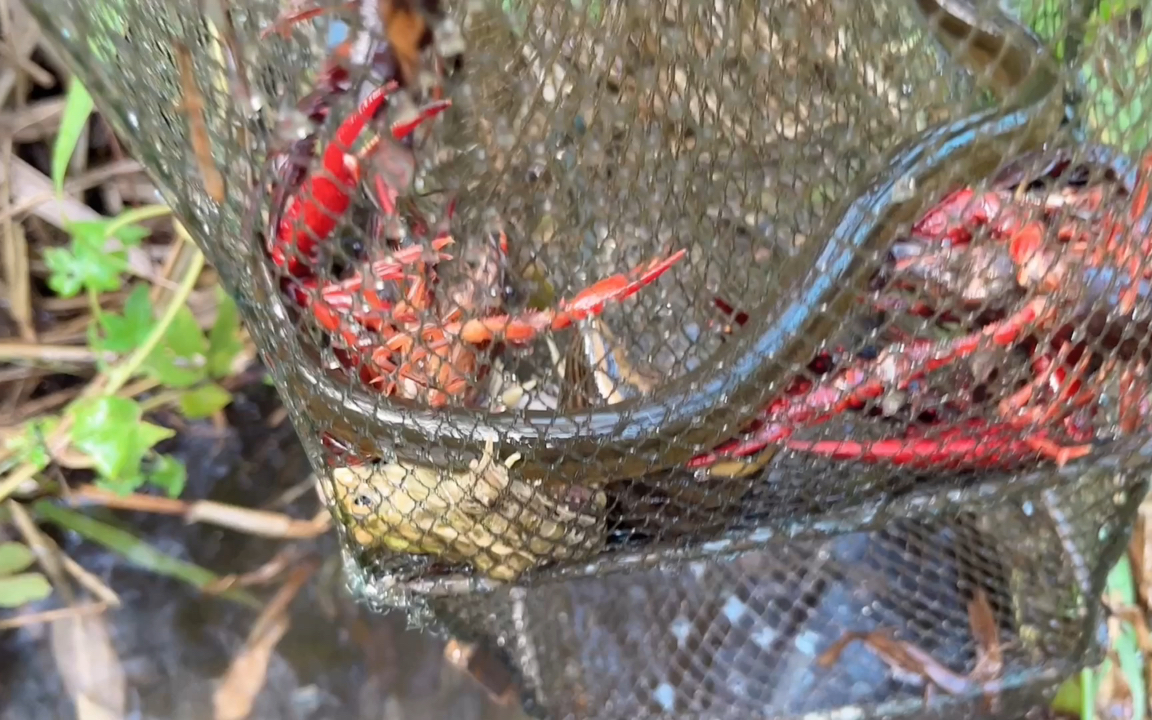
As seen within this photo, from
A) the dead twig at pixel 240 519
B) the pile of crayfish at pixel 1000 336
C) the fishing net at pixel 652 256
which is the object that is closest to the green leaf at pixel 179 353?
the dead twig at pixel 240 519

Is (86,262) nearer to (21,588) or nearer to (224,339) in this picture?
(224,339)

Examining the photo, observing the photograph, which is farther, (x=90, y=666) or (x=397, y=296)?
(x=90, y=666)

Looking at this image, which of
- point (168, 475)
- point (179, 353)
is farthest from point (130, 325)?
point (168, 475)

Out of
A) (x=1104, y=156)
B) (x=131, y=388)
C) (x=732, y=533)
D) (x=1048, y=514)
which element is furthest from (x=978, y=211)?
(x=131, y=388)

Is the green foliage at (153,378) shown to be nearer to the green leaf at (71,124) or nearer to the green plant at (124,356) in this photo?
the green plant at (124,356)

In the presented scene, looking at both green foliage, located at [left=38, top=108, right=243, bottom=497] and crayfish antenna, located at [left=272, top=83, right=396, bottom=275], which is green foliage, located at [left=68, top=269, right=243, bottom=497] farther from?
crayfish antenna, located at [left=272, top=83, right=396, bottom=275]

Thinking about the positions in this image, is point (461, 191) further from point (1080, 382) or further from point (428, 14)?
point (1080, 382)
